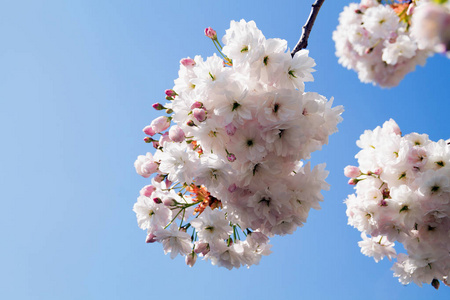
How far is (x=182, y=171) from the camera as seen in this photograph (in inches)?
89.0

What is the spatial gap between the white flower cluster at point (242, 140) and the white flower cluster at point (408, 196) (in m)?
0.56

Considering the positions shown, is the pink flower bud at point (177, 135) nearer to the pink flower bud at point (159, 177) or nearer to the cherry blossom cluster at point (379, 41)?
the pink flower bud at point (159, 177)

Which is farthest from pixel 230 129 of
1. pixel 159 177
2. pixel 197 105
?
pixel 159 177

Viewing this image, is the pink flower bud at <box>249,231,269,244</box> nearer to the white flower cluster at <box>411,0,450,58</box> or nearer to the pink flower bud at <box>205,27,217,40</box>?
the pink flower bud at <box>205,27,217,40</box>

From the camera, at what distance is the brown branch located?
232 centimetres

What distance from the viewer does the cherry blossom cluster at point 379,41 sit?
1787 millimetres

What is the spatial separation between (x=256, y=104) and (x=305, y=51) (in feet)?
1.57

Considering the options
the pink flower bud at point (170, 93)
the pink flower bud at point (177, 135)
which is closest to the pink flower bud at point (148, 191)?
the pink flower bud at point (177, 135)

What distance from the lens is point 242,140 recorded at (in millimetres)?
2176

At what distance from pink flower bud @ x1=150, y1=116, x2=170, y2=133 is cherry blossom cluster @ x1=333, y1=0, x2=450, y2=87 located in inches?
47.6

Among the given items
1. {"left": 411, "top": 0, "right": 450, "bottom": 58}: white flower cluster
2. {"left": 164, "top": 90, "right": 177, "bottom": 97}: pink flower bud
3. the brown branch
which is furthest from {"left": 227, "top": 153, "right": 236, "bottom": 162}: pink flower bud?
{"left": 411, "top": 0, "right": 450, "bottom": 58}: white flower cluster

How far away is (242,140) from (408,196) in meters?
1.27

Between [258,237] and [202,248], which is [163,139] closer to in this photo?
[202,248]

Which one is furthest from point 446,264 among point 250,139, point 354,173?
point 250,139
